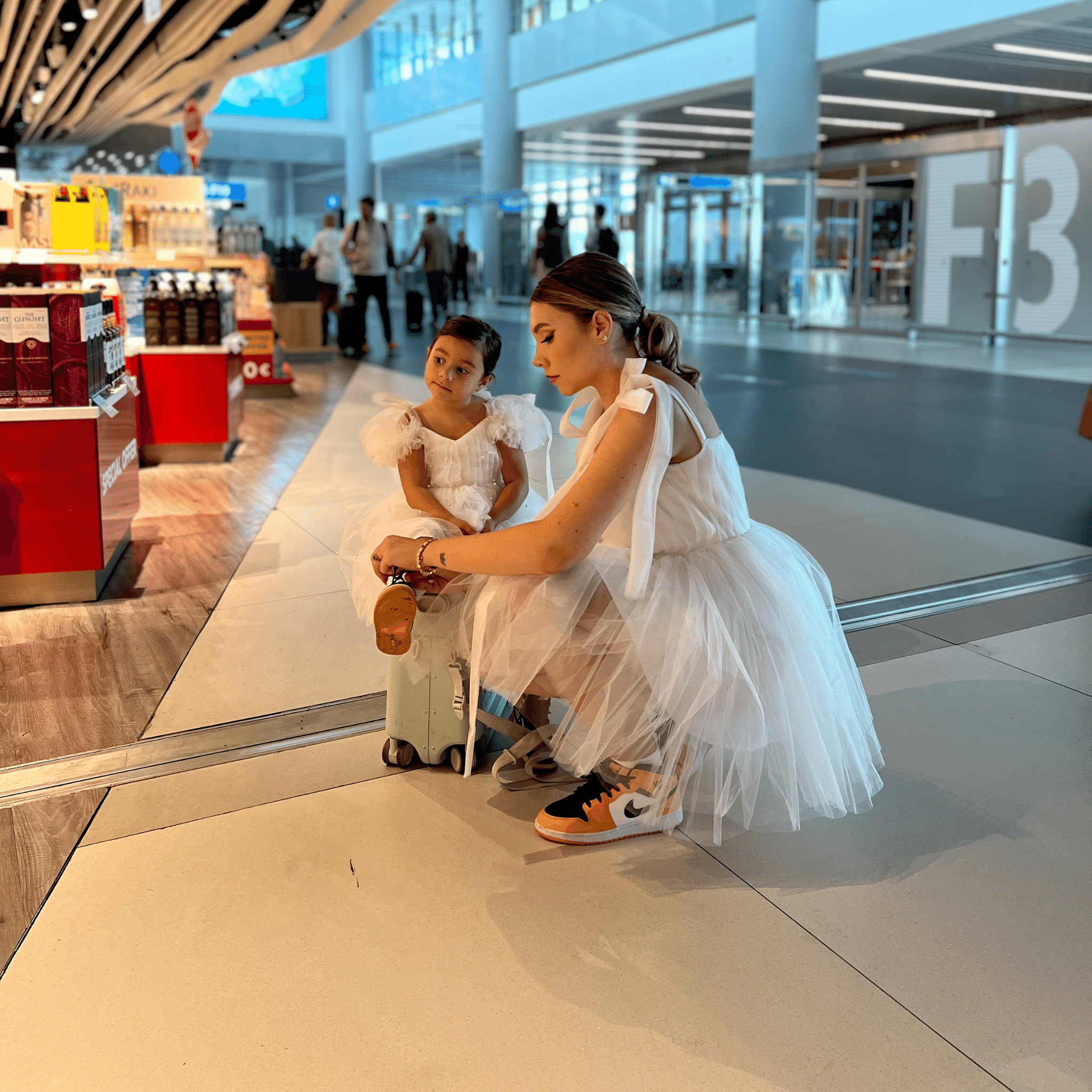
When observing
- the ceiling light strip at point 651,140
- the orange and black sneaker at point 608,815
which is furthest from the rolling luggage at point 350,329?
the ceiling light strip at point 651,140

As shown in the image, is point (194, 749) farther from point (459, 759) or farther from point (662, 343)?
point (662, 343)

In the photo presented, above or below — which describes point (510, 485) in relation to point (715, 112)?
below

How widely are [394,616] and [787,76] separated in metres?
14.9

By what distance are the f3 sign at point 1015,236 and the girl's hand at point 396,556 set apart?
12.9 meters

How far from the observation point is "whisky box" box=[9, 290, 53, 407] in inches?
134

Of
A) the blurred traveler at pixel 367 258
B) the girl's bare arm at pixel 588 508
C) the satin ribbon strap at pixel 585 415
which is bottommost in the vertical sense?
the girl's bare arm at pixel 588 508

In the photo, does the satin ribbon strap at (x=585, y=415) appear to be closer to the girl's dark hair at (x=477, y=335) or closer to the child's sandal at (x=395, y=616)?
the girl's dark hair at (x=477, y=335)

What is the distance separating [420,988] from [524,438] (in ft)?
4.38

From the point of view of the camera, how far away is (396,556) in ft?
7.09

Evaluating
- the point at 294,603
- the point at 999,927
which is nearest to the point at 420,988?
the point at 999,927

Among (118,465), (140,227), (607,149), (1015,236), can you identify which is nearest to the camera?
(118,465)

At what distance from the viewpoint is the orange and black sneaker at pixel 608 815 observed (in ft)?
7.04

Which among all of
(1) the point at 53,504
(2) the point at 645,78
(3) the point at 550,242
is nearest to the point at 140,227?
(1) the point at 53,504

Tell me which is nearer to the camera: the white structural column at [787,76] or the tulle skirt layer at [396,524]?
the tulle skirt layer at [396,524]
